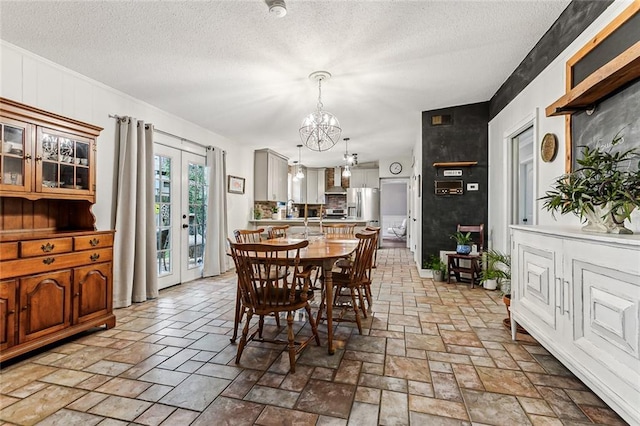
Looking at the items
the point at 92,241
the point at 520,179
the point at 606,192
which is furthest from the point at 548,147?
the point at 92,241

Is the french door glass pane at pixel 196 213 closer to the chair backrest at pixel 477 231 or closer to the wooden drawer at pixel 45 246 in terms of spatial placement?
the wooden drawer at pixel 45 246

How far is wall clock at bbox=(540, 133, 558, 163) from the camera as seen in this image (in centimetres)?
262

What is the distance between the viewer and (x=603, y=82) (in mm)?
1777

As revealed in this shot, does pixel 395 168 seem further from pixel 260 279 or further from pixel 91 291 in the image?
pixel 91 291

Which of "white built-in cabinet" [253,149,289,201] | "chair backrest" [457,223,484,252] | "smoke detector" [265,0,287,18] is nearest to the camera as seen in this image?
"smoke detector" [265,0,287,18]

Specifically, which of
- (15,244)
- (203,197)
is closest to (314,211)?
(203,197)

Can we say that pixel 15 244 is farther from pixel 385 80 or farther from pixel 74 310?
pixel 385 80

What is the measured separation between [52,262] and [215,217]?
2.81 m

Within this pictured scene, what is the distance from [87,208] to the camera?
291 cm

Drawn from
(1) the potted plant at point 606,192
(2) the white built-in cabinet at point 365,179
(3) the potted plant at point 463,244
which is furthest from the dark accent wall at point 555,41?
(2) the white built-in cabinet at point 365,179

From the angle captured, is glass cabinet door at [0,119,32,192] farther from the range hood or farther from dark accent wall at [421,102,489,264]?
the range hood

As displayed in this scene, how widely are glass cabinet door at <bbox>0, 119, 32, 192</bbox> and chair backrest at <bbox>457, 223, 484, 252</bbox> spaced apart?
16.1 ft

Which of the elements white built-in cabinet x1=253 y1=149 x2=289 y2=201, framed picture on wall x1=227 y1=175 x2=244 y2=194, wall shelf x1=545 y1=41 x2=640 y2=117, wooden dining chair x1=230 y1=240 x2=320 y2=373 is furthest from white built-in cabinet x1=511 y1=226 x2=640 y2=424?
white built-in cabinet x1=253 y1=149 x2=289 y2=201

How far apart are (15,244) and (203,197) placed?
3094mm
